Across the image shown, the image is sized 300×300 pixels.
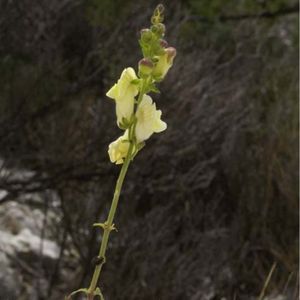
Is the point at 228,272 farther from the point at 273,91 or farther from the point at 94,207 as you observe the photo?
the point at 273,91

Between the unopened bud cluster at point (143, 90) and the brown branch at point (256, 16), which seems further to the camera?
the brown branch at point (256, 16)

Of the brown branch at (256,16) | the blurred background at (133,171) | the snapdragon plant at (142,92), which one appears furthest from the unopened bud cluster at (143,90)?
the brown branch at (256,16)

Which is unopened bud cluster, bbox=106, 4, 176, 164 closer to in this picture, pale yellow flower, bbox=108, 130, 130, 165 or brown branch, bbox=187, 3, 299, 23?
pale yellow flower, bbox=108, 130, 130, 165

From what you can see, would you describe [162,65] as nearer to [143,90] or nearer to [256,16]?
Answer: [143,90]

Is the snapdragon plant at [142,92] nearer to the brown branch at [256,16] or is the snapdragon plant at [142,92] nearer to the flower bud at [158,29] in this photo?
the flower bud at [158,29]

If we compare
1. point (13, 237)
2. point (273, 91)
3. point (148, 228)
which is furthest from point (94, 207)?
point (273, 91)

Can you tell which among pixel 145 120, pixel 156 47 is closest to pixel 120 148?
pixel 145 120

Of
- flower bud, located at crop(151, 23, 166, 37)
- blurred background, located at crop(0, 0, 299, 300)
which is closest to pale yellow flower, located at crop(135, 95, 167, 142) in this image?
flower bud, located at crop(151, 23, 166, 37)
